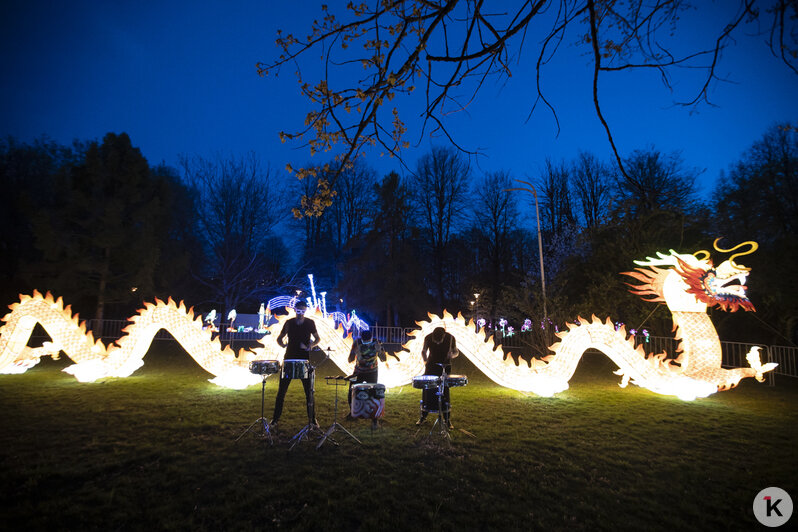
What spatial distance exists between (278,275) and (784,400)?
25269 mm

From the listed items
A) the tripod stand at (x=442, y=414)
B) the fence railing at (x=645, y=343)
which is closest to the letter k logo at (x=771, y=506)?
the tripod stand at (x=442, y=414)

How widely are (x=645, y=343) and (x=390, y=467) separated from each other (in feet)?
51.9

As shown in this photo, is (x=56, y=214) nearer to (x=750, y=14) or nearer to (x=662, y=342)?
(x=750, y=14)

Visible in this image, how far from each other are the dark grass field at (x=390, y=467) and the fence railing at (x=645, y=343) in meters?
6.21

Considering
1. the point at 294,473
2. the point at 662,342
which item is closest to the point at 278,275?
the point at 662,342

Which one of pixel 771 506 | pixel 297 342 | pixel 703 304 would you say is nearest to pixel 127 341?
pixel 297 342

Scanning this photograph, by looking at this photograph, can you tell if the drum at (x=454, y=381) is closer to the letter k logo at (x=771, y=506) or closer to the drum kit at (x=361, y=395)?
the drum kit at (x=361, y=395)

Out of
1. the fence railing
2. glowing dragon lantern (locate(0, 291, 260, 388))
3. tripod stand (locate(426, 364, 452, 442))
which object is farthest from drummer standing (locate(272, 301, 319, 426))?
the fence railing

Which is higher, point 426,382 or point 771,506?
point 426,382

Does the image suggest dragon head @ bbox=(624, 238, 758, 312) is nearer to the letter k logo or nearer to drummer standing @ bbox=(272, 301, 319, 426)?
the letter k logo
